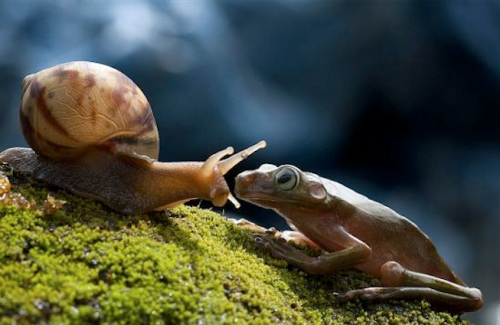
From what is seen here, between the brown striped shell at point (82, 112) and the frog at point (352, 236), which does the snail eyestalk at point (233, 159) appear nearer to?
the frog at point (352, 236)

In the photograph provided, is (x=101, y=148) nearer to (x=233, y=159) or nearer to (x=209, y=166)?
(x=209, y=166)

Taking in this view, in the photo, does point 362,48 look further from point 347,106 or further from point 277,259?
point 277,259

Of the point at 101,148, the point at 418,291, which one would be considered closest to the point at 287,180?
the point at 418,291

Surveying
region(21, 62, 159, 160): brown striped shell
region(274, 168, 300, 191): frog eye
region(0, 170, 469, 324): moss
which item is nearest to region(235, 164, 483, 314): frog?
region(274, 168, 300, 191): frog eye

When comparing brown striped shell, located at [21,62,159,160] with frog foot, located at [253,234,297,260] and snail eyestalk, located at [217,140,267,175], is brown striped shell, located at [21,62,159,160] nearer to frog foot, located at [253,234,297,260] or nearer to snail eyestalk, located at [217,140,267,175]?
snail eyestalk, located at [217,140,267,175]

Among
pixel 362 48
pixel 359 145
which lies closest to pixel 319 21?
pixel 362 48

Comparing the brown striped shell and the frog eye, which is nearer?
the brown striped shell

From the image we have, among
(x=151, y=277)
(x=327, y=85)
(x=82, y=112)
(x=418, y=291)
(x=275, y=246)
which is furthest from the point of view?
(x=327, y=85)
